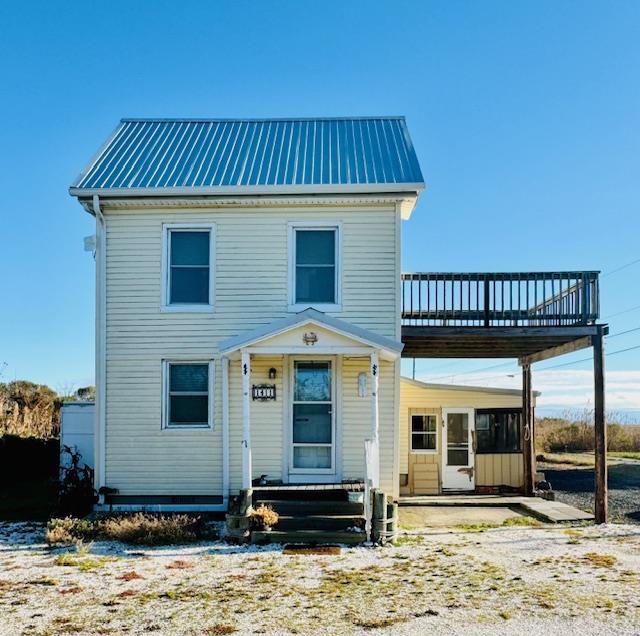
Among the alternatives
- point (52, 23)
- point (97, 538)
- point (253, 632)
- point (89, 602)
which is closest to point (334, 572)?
point (253, 632)

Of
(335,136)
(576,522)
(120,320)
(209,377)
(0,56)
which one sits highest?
(0,56)

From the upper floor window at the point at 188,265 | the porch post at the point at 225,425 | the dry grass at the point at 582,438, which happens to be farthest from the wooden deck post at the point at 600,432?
the dry grass at the point at 582,438

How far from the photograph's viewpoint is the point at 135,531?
408 inches

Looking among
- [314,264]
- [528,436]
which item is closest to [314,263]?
[314,264]

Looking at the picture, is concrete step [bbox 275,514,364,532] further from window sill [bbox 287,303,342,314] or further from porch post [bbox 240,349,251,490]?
window sill [bbox 287,303,342,314]

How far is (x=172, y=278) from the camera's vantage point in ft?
41.1

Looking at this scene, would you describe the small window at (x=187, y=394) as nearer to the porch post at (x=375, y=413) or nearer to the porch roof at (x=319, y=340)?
the porch roof at (x=319, y=340)

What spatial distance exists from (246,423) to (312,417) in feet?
4.93

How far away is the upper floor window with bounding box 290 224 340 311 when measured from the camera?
12.4 m

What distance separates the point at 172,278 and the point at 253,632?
24.7 feet

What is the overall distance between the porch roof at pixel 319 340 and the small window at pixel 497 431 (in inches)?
298

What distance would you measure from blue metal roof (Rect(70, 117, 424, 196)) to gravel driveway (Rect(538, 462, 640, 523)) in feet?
26.5

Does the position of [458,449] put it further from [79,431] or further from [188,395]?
[79,431]

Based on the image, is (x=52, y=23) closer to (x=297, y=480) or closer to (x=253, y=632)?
(x=297, y=480)
